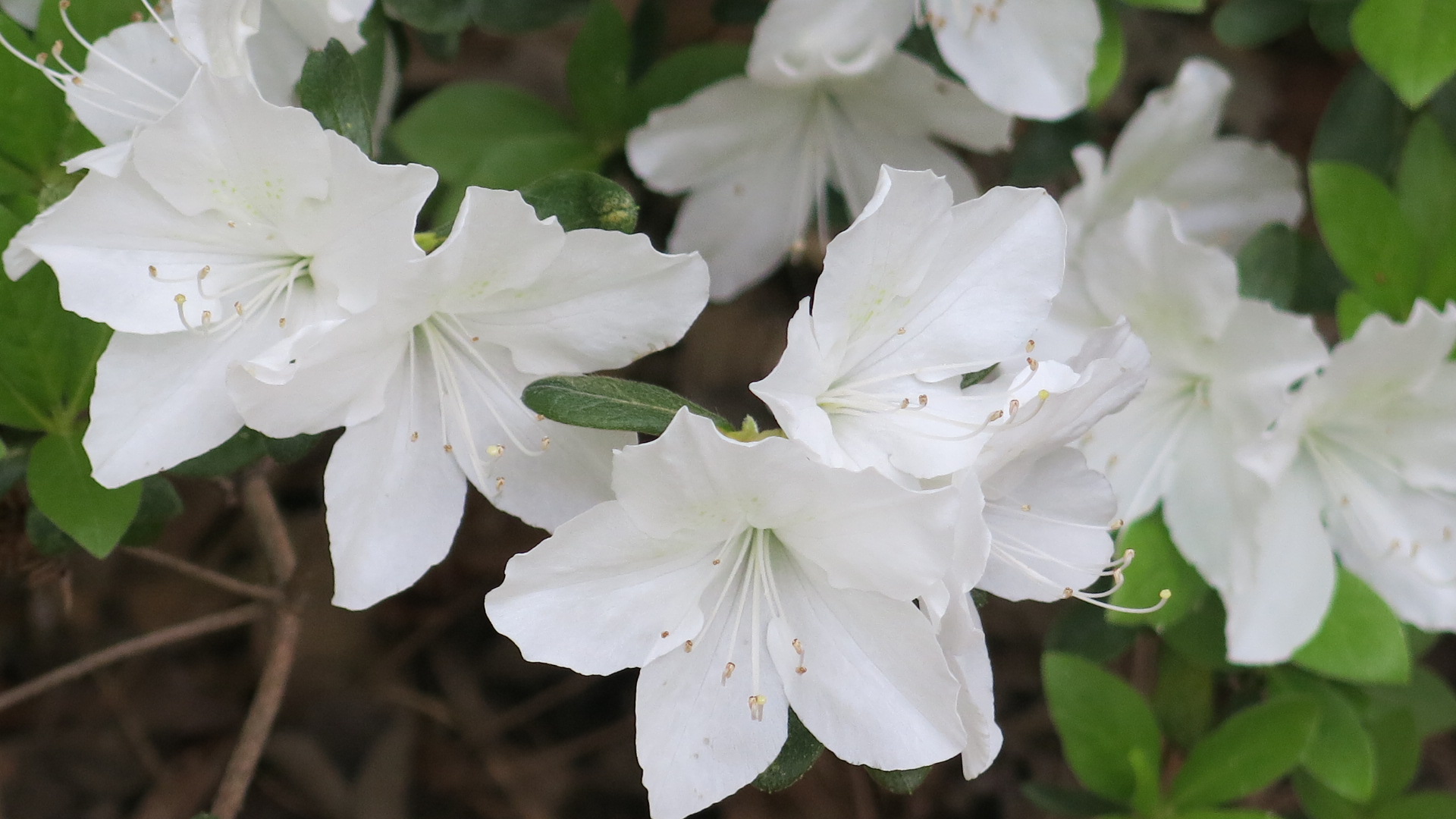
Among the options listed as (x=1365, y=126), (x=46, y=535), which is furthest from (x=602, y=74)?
(x=1365, y=126)

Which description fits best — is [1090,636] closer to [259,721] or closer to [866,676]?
[866,676]

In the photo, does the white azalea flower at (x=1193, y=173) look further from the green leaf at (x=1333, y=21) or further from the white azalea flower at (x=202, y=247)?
the white azalea flower at (x=202, y=247)

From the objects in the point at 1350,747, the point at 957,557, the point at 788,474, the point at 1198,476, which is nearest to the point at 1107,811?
the point at 1350,747

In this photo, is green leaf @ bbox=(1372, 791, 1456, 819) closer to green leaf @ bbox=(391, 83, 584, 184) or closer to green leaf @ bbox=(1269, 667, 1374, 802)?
green leaf @ bbox=(1269, 667, 1374, 802)

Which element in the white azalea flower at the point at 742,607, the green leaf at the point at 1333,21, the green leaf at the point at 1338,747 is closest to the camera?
the white azalea flower at the point at 742,607

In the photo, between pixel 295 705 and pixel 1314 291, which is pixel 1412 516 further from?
pixel 295 705

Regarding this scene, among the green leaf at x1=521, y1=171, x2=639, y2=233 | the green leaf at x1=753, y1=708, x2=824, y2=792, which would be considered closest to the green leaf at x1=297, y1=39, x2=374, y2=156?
the green leaf at x1=521, y1=171, x2=639, y2=233

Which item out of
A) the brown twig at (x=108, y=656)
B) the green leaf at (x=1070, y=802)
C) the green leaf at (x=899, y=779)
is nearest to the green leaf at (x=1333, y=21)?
the green leaf at (x=1070, y=802)
